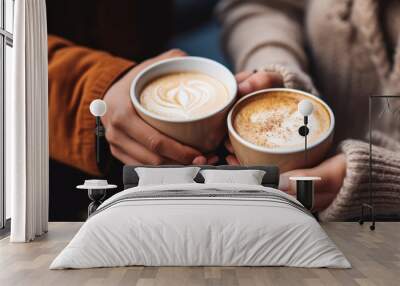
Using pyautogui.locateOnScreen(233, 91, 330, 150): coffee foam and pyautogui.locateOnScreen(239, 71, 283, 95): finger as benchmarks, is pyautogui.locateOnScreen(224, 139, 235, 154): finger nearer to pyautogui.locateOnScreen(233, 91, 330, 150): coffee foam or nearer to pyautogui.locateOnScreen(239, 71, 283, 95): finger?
pyautogui.locateOnScreen(233, 91, 330, 150): coffee foam

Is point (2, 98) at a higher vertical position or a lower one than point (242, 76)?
lower

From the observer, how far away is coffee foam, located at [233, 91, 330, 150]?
20.8ft

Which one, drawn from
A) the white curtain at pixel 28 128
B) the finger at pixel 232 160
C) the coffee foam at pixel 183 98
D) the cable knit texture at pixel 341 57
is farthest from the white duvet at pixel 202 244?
the cable knit texture at pixel 341 57

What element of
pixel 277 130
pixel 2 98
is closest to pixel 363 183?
pixel 277 130

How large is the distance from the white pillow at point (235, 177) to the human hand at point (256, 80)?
111 cm

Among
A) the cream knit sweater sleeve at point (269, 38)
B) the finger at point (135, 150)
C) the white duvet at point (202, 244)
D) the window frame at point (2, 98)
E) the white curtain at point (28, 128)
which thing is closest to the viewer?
the white duvet at point (202, 244)

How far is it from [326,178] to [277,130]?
742mm

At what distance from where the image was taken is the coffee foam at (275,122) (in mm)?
6328

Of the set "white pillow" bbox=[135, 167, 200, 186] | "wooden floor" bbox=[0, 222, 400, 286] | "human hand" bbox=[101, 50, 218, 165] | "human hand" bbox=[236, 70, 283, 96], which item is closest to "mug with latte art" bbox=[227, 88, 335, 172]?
"human hand" bbox=[236, 70, 283, 96]

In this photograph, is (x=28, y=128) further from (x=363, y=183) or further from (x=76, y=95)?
(x=363, y=183)

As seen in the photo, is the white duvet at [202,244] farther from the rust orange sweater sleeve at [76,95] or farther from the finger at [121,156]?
the rust orange sweater sleeve at [76,95]

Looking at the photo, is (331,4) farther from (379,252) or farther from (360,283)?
(360,283)

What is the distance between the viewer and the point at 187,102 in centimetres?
632

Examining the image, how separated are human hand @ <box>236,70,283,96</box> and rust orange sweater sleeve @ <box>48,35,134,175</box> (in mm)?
1256
